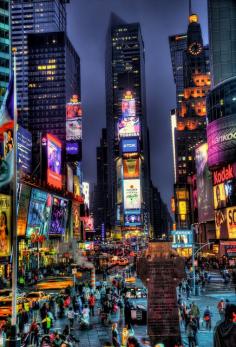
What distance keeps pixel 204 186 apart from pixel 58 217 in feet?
109

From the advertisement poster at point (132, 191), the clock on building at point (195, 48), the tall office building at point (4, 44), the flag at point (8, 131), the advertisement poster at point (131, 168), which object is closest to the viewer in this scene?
the flag at point (8, 131)

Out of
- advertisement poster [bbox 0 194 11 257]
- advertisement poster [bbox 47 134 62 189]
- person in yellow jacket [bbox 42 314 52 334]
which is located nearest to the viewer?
person in yellow jacket [bbox 42 314 52 334]

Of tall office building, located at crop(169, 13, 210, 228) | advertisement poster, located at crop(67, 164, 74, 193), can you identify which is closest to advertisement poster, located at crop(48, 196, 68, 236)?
advertisement poster, located at crop(67, 164, 74, 193)

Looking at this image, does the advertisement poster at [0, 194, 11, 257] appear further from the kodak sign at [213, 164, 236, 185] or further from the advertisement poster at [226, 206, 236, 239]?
the kodak sign at [213, 164, 236, 185]

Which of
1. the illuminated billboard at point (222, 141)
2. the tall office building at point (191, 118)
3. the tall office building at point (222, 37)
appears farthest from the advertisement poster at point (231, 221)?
the tall office building at point (191, 118)

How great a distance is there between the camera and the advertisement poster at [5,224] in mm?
57531

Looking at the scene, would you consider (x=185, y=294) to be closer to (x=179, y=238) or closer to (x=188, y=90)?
(x=179, y=238)

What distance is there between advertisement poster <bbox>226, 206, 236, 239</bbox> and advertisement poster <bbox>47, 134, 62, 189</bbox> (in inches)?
1319

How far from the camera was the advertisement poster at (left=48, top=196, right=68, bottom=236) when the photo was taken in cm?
9003

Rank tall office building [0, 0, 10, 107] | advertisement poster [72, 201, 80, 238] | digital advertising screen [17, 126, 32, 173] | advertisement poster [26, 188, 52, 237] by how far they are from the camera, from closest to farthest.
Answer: advertisement poster [26, 188, 52, 237] → tall office building [0, 0, 10, 107] → advertisement poster [72, 201, 80, 238] → digital advertising screen [17, 126, 32, 173]

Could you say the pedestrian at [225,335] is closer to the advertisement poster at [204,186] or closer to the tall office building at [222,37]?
the advertisement poster at [204,186]

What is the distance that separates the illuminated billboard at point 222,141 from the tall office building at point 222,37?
1375 inches

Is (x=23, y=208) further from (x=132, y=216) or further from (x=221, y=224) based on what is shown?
(x=132, y=216)

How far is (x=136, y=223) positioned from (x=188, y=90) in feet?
191
